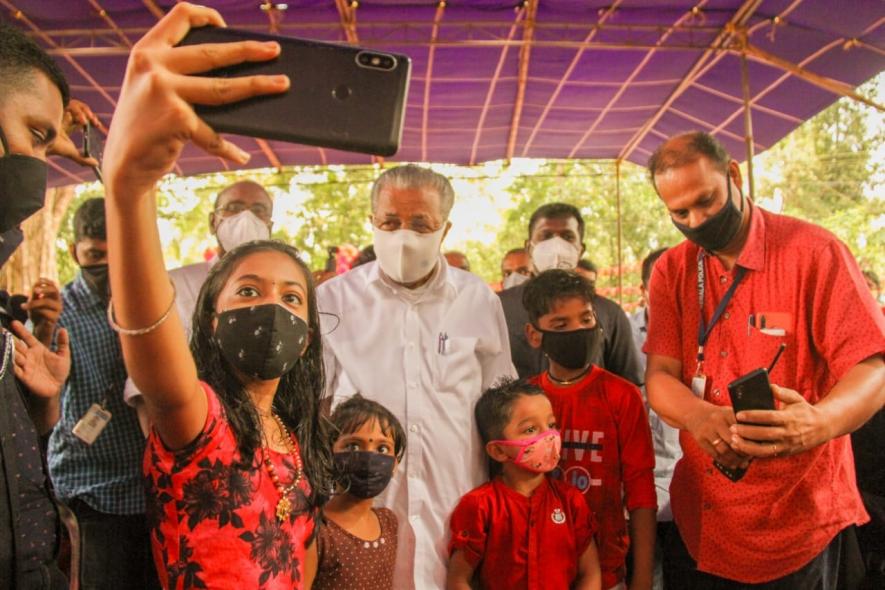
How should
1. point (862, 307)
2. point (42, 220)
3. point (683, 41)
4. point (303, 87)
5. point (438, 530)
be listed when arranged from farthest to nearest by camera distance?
point (42, 220), point (683, 41), point (438, 530), point (862, 307), point (303, 87)

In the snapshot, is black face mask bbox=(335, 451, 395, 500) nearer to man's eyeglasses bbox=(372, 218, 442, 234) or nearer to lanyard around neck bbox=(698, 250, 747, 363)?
man's eyeglasses bbox=(372, 218, 442, 234)

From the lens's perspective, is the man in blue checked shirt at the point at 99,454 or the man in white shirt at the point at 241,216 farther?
the man in white shirt at the point at 241,216

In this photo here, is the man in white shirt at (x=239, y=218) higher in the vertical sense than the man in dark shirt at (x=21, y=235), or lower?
higher

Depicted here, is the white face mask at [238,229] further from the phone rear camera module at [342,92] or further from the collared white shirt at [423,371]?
the phone rear camera module at [342,92]

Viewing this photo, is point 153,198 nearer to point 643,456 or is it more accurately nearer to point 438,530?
point 438,530

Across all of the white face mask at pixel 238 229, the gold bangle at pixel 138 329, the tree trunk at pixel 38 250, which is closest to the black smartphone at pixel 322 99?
the gold bangle at pixel 138 329

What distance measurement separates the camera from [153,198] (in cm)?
117

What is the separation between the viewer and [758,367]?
2438 mm

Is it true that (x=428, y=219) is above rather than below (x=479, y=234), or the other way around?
Result: below

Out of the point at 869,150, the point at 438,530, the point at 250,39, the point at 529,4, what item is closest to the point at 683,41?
the point at 529,4

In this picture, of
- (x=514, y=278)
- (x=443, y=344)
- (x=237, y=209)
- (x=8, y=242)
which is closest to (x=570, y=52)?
(x=514, y=278)

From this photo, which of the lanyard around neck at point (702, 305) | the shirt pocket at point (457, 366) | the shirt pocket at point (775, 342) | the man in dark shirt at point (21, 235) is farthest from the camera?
the shirt pocket at point (457, 366)

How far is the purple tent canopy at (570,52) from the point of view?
778cm

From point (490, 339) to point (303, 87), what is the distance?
1.95m
